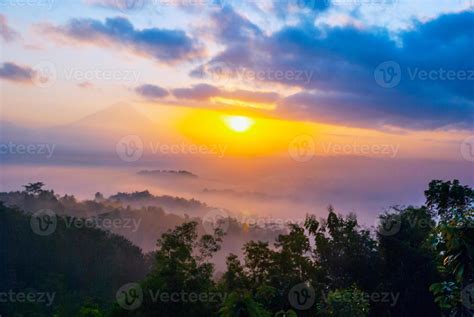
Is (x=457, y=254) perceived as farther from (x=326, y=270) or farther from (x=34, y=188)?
(x=34, y=188)

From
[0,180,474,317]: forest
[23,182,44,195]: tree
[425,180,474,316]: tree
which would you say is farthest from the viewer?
[23,182,44,195]: tree

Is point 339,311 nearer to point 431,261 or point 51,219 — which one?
point 431,261

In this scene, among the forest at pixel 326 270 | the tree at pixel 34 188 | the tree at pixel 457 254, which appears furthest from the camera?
the tree at pixel 34 188

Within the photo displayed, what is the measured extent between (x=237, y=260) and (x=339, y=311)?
32.0 ft

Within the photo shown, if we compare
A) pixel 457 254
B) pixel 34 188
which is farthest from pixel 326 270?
pixel 34 188

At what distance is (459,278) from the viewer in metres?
21.4

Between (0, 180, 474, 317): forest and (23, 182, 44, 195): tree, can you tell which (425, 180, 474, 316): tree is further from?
(23, 182, 44, 195): tree

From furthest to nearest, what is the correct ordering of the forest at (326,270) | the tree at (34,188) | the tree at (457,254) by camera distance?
the tree at (34,188) < the forest at (326,270) < the tree at (457,254)

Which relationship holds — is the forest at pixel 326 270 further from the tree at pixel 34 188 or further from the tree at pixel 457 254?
the tree at pixel 34 188

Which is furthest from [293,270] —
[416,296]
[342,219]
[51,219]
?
[51,219]

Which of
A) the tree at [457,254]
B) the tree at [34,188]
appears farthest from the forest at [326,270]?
the tree at [34,188]

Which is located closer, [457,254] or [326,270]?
[457,254]

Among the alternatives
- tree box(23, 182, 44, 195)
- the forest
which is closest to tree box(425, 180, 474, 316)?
the forest

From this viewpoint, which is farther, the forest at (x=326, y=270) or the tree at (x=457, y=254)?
the forest at (x=326, y=270)
